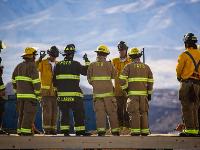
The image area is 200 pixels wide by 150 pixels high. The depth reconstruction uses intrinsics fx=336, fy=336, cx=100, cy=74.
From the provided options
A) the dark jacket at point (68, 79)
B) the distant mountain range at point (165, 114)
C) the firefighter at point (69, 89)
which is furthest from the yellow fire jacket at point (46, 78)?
the distant mountain range at point (165, 114)

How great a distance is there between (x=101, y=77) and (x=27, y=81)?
7.03 feet

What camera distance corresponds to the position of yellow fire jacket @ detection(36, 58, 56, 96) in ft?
37.4

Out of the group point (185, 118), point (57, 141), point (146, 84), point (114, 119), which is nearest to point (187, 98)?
point (185, 118)

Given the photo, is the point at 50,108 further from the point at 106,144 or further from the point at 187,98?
the point at 187,98

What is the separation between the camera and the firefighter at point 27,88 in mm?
9422

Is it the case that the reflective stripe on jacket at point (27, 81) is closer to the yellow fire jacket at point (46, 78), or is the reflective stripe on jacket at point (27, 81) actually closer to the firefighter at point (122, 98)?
the yellow fire jacket at point (46, 78)

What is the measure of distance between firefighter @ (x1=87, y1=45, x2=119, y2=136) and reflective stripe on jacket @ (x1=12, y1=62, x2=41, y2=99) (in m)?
1.57

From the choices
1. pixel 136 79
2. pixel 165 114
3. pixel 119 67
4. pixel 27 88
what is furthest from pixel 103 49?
pixel 165 114

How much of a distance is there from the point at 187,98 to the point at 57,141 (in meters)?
3.70

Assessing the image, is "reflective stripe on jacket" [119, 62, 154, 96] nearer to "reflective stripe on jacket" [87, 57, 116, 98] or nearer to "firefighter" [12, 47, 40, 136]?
"reflective stripe on jacket" [87, 57, 116, 98]

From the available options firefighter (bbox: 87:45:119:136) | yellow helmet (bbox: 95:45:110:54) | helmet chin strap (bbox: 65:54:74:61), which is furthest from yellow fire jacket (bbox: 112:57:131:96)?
helmet chin strap (bbox: 65:54:74:61)

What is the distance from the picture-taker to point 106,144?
910 centimetres

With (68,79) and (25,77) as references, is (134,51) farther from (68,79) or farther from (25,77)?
(25,77)

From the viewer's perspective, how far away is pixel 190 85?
9125 mm
